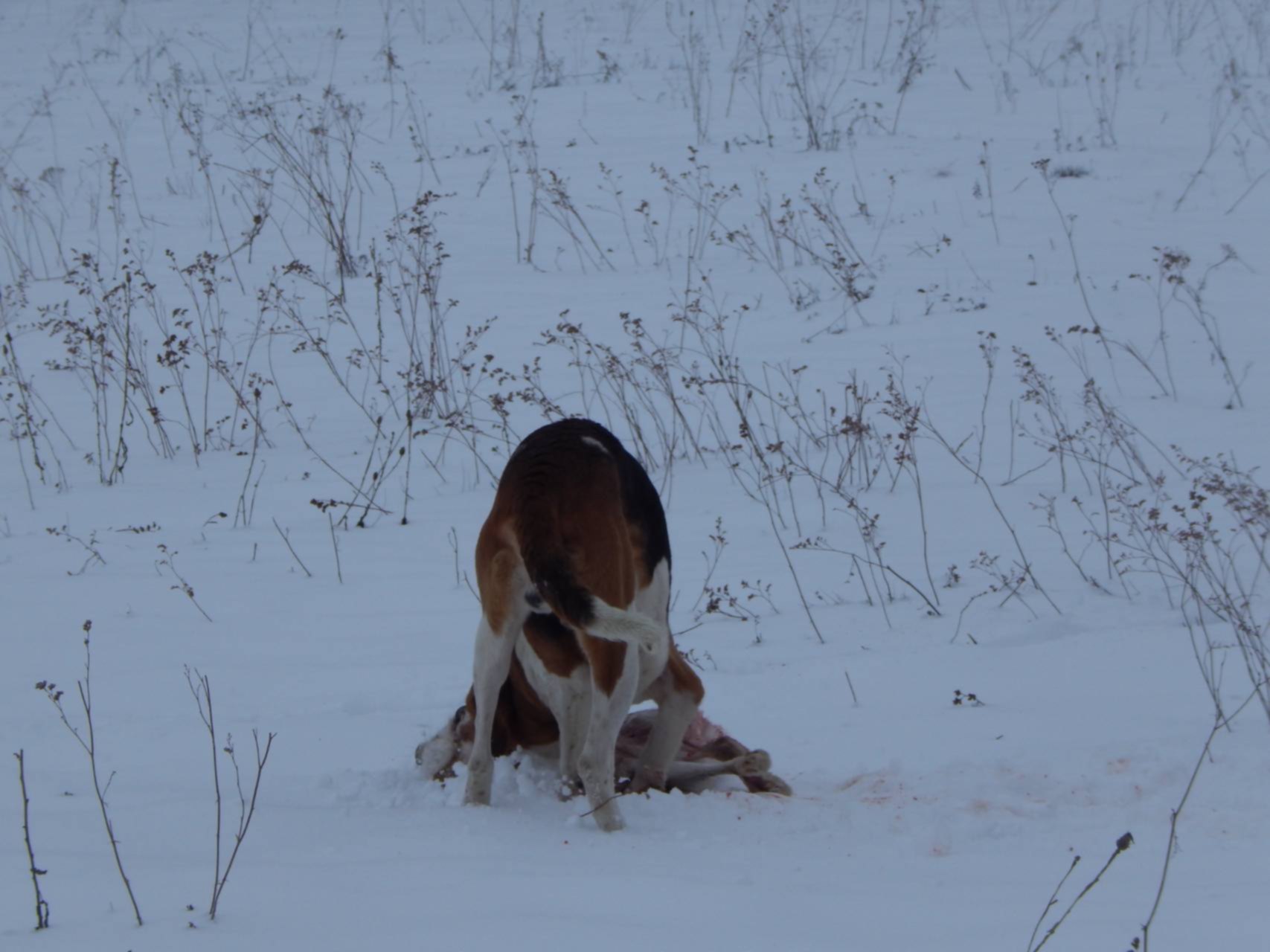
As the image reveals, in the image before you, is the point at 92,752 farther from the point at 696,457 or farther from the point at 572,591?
the point at 696,457

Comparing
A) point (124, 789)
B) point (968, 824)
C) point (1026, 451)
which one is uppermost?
point (1026, 451)

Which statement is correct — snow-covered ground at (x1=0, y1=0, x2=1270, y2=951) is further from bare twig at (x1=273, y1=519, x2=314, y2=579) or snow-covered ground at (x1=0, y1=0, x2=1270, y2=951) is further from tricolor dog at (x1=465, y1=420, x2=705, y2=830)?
tricolor dog at (x1=465, y1=420, x2=705, y2=830)

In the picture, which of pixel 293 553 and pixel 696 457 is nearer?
pixel 293 553

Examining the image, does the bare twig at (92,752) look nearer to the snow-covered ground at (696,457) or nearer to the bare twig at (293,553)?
the snow-covered ground at (696,457)

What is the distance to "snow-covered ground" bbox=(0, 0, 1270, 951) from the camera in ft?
9.83

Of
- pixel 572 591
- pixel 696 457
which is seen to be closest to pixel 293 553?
pixel 696 457

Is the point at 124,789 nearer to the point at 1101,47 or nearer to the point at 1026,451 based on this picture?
the point at 1026,451

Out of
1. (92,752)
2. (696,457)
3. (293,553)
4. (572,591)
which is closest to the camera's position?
(92,752)

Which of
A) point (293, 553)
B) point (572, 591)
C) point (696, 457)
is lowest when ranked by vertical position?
point (293, 553)

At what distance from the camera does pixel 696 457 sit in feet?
24.6

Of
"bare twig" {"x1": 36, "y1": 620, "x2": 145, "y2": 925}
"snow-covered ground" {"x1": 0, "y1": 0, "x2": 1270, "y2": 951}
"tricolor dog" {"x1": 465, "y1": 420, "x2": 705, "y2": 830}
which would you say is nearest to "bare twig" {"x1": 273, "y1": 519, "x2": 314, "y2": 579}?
"snow-covered ground" {"x1": 0, "y1": 0, "x2": 1270, "y2": 951}

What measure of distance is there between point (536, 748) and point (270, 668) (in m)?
1.58

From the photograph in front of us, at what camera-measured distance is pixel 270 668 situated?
4.97 meters

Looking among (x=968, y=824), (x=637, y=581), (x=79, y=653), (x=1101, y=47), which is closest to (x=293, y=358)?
(x=79, y=653)
